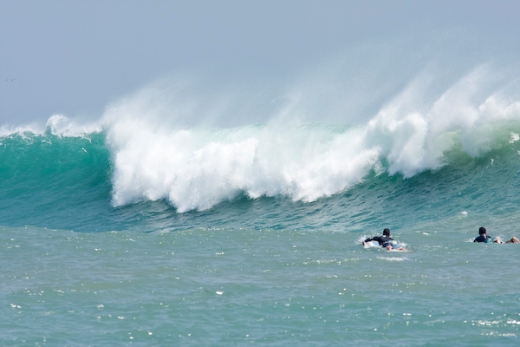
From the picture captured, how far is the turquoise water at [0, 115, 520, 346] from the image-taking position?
34.8 feet

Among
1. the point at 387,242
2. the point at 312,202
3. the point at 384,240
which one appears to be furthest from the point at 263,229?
the point at 387,242

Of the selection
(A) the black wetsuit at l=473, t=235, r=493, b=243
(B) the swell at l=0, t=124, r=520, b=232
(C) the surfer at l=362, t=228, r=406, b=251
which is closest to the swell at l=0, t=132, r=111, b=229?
(B) the swell at l=0, t=124, r=520, b=232

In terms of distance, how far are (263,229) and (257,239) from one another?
132 inches

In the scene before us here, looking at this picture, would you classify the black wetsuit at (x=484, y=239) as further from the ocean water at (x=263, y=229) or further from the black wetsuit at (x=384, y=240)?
the black wetsuit at (x=384, y=240)

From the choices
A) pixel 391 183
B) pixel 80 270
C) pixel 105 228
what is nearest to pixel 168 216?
pixel 105 228

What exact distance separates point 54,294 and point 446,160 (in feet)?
51.4

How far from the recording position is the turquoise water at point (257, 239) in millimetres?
10594

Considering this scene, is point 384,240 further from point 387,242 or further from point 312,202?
point 312,202

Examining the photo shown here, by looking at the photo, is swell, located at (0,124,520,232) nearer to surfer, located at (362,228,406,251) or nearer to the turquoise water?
the turquoise water

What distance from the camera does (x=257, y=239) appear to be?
57.7ft

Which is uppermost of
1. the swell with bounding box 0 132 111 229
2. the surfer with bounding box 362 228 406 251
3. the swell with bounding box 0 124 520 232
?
the swell with bounding box 0 132 111 229

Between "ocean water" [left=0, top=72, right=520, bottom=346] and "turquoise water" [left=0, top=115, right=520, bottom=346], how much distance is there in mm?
56

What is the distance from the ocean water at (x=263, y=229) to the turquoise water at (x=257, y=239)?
0.18 ft

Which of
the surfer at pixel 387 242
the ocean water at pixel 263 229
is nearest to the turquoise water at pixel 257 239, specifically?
the ocean water at pixel 263 229
